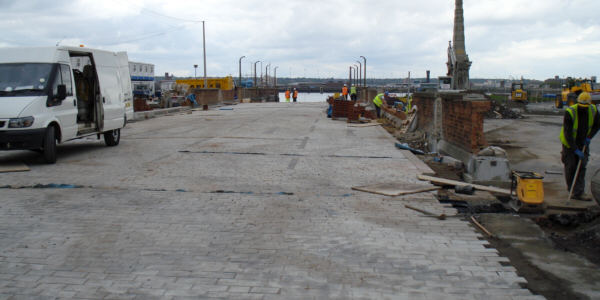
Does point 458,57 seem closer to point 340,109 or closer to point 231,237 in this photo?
point 340,109

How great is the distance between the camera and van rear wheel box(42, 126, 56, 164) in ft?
34.3

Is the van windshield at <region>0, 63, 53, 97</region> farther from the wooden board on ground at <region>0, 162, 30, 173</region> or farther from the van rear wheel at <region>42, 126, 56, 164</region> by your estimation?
the wooden board on ground at <region>0, 162, 30, 173</region>

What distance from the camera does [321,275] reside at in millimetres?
4703

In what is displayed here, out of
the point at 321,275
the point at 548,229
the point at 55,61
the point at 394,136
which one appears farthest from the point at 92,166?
the point at 394,136

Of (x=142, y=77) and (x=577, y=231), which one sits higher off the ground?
(x=142, y=77)

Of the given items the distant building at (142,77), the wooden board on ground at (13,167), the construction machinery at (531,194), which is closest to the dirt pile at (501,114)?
the construction machinery at (531,194)

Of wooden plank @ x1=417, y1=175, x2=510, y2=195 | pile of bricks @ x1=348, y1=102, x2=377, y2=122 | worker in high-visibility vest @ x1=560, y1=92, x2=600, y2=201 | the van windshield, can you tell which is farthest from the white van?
pile of bricks @ x1=348, y1=102, x2=377, y2=122

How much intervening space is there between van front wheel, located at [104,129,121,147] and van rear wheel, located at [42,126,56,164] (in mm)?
3037

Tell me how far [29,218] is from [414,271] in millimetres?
4929

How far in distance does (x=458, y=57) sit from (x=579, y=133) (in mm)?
32577

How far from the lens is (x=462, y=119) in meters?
11.3

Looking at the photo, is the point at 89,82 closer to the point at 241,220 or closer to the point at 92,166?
the point at 92,166

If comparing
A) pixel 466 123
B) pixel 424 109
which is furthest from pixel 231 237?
pixel 424 109

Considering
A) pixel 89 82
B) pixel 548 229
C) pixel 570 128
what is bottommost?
pixel 548 229
